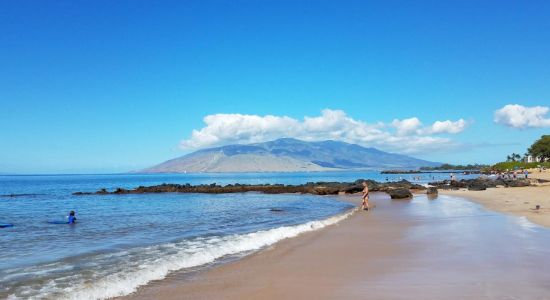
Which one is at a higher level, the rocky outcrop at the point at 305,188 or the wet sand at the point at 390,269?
the rocky outcrop at the point at 305,188

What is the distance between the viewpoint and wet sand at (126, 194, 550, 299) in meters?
8.41

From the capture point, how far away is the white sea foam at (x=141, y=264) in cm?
934

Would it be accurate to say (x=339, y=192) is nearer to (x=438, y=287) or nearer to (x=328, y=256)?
(x=328, y=256)

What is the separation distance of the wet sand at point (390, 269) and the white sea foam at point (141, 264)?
782mm

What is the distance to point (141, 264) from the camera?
40.0ft

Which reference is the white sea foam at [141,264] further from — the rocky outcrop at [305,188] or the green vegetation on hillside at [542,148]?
the green vegetation on hillside at [542,148]

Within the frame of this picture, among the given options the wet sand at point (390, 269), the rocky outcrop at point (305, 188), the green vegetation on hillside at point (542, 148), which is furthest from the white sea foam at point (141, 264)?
the green vegetation on hillside at point (542, 148)

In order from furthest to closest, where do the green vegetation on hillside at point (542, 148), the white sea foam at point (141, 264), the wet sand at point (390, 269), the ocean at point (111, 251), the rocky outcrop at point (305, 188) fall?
the green vegetation on hillside at point (542, 148), the rocky outcrop at point (305, 188), the ocean at point (111, 251), the white sea foam at point (141, 264), the wet sand at point (390, 269)

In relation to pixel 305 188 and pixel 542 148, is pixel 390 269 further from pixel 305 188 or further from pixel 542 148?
pixel 542 148

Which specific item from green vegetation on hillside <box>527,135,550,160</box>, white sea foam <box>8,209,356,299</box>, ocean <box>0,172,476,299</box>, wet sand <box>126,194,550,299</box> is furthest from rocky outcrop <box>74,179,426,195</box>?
green vegetation on hillside <box>527,135,550,160</box>

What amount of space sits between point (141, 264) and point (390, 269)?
6817 mm

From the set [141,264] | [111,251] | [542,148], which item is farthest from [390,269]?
[542,148]

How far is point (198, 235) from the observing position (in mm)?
18953

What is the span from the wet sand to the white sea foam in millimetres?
782
